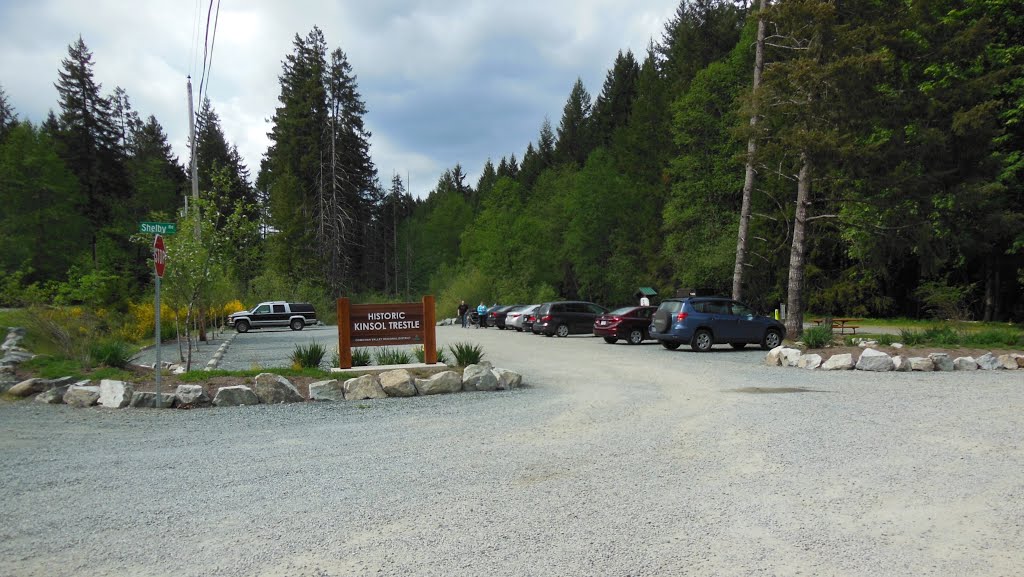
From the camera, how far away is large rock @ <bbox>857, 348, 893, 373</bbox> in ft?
48.0

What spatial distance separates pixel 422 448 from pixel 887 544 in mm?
4557

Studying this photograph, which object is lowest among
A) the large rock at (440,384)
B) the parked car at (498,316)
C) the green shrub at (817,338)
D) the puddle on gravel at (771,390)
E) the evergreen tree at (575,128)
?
the parked car at (498,316)

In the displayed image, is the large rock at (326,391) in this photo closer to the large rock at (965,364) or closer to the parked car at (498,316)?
the large rock at (965,364)

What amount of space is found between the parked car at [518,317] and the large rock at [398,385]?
24289 millimetres

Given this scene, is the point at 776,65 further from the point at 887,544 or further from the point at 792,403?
the point at 887,544

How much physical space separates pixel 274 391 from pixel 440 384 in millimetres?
2831

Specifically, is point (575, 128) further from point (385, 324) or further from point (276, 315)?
point (385, 324)

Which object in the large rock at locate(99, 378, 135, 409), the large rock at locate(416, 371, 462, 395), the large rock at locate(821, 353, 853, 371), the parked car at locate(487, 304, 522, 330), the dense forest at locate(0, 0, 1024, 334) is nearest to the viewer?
the large rock at locate(99, 378, 135, 409)

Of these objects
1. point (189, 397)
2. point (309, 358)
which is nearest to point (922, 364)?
point (309, 358)

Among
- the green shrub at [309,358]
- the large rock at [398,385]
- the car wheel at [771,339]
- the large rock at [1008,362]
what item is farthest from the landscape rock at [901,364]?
the green shrub at [309,358]

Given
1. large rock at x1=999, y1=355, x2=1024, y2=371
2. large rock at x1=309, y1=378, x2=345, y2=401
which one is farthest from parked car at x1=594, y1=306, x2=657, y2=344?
large rock at x1=309, y1=378, x2=345, y2=401

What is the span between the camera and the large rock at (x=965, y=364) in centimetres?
1460

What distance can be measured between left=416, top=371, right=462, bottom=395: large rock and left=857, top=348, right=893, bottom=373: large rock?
9.31 m

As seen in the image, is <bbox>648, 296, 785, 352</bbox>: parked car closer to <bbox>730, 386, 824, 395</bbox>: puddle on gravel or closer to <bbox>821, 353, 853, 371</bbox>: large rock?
<bbox>821, 353, 853, 371</bbox>: large rock
